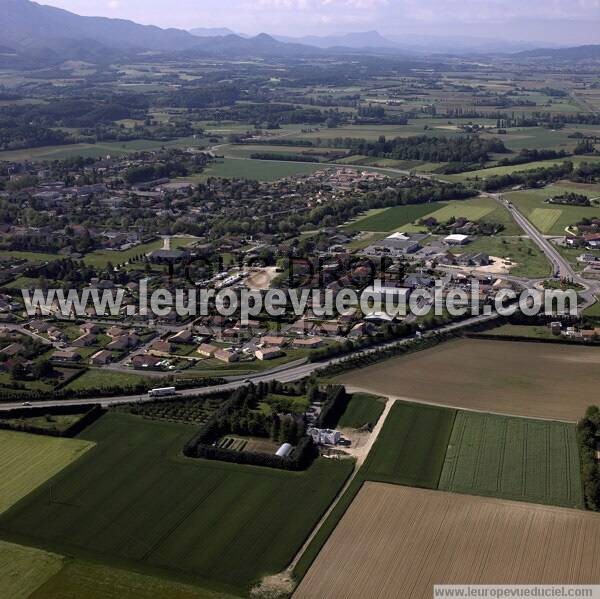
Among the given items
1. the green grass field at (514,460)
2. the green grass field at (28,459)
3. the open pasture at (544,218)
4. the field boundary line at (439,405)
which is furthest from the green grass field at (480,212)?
the green grass field at (28,459)

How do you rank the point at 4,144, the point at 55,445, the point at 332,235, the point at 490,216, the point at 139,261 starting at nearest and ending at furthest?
the point at 55,445 < the point at 139,261 < the point at 332,235 < the point at 490,216 < the point at 4,144

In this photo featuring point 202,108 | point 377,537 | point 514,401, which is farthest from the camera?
point 202,108

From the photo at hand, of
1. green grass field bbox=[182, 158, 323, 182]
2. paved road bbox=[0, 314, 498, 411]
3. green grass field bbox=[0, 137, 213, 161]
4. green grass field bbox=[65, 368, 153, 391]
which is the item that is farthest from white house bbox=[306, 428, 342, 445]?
green grass field bbox=[0, 137, 213, 161]

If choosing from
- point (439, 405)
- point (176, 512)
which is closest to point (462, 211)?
point (439, 405)

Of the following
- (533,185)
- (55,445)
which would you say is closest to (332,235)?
(533,185)

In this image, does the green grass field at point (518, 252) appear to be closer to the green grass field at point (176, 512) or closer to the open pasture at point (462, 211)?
the open pasture at point (462, 211)

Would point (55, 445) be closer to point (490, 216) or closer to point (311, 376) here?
point (311, 376)

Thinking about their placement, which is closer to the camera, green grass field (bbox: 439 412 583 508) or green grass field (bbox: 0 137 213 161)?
green grass field (bbox: 439 412 583 508)

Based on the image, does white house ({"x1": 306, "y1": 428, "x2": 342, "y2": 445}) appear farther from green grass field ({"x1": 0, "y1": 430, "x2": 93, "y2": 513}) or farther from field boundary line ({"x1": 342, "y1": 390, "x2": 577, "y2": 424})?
green grass field ({"x1": 0, "y1": 430, "x2": 93, "y2": 513})
